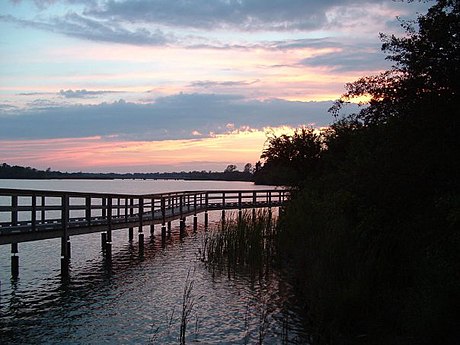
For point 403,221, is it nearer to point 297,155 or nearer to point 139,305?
point 139,305

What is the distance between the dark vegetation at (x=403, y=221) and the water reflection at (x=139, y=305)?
3.84ft

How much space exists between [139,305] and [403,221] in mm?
6218

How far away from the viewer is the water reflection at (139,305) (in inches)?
410

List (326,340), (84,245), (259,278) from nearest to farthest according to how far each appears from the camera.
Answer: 1. (326,340)
2. (259,278)
3. (84,245)

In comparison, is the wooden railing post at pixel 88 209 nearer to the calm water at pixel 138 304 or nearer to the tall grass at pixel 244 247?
the calm water at pixel 138 304

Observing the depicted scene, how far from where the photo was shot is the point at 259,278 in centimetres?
1584

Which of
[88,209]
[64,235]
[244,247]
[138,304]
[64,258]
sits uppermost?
[88,209]

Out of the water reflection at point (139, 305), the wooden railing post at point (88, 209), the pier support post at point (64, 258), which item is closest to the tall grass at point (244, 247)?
the water reflection at point (139, 305)

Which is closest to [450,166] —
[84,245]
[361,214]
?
[361,214]

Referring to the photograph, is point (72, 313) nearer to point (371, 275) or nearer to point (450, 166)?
point (371, 275)

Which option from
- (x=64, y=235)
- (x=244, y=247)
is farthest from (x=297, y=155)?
(x=64, y=235)

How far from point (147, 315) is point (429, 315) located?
20.2 ft

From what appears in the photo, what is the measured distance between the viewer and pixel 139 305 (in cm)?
1282

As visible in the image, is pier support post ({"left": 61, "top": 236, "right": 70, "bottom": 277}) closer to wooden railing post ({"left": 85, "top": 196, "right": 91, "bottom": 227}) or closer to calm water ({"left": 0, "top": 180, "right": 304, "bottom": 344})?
calm water ({"left": 0, "top": 180, "right": 304, "bottom": 344})
